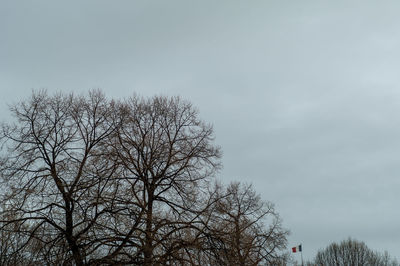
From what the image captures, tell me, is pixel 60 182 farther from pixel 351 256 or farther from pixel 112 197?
pixel 351 256

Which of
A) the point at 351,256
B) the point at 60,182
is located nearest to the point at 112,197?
the point at 60,182

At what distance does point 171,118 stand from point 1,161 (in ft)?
25.1

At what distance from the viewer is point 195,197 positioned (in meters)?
19.4

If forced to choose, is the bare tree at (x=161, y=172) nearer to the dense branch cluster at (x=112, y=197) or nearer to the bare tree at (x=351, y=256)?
the dense branch cluster at (x=112, y=197)

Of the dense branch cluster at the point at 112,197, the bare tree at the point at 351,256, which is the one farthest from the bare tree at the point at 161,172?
the bare tree at the point at 351,256

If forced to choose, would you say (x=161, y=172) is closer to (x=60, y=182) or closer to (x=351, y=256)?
(x=60, y=182)

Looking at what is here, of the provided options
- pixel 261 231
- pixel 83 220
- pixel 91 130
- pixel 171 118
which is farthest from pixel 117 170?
pixel 261 231

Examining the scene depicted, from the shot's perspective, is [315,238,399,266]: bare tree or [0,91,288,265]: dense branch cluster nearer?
[0,91,288,265]: dense branch cluster

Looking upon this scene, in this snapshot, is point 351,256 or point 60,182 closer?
point 60,182

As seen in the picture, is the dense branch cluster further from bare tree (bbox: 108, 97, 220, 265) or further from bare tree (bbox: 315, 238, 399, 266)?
bare tree (bbox: 315, 238, 399, 266)

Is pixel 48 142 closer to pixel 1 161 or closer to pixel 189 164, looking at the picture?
pixel 1 161

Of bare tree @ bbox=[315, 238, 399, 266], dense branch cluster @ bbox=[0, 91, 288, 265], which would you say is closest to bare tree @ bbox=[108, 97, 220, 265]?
dense branch cluster @ bbox=[0, 91, 288, 265]

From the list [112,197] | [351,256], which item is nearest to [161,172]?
[112,197]

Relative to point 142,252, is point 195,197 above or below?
above
